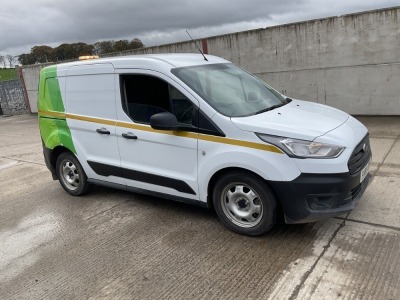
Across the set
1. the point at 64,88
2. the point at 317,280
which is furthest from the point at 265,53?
the point at 317,280

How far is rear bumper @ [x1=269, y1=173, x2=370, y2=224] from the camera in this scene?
3254 mm

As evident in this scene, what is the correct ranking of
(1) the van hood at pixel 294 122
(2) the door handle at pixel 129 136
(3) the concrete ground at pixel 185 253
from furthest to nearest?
(2) the door handle at pixel 129 136 → (1) the van hood at pixel 294 122 → (3) the concrete ground at pixel 185 253

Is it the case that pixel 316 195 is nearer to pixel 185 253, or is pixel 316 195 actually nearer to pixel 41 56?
pixel 185 253

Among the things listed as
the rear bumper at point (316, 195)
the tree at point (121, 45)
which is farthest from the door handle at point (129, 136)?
the tree at point (121, 45)

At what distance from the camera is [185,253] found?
3.54 m

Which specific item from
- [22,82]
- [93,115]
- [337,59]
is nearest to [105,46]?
[22,82]

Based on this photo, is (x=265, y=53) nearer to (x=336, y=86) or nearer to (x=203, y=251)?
(x=336, y=86)

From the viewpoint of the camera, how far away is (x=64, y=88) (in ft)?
16.4

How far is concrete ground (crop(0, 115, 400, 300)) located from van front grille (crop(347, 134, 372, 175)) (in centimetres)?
66

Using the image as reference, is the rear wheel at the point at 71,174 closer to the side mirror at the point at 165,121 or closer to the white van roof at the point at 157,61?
the white van roof at the point at 157,61

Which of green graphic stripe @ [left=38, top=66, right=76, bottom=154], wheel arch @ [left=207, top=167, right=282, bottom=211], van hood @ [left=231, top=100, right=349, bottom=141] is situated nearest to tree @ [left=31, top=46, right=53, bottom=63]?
green graphic stripe @ [left=38, top=66, right=76, bottom=154]

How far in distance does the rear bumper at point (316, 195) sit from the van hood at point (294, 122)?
0.39 meters

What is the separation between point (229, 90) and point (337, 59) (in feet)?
20.1

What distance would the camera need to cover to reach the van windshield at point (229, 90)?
12.5 feet
